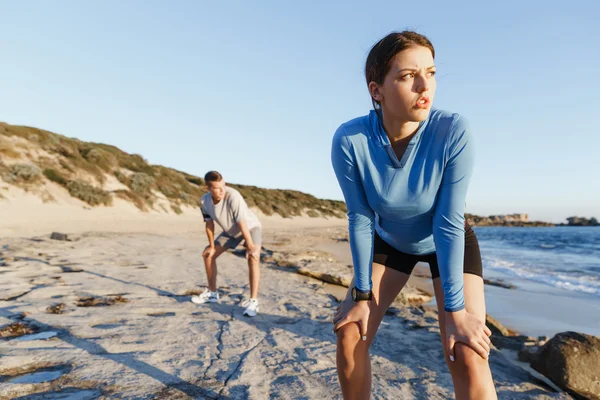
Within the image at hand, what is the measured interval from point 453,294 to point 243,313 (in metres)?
3.01

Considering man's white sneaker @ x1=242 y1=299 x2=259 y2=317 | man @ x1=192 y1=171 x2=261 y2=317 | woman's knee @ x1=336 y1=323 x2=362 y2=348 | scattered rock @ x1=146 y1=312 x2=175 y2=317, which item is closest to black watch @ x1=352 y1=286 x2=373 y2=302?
woman's knee @ x1=336 y1=323 x2=362 y2=348

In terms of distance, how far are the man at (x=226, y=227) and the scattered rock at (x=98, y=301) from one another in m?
0.81

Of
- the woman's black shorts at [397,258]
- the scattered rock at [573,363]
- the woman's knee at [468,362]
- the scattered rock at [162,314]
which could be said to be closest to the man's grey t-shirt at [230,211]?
the scattered rock at [162,314]

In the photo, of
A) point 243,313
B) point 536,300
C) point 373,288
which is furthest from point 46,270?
point 536,300

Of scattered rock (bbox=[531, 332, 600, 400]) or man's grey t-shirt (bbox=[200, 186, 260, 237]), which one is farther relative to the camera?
man's grey t-shirt (bbox=[200, 186, 260, 237])

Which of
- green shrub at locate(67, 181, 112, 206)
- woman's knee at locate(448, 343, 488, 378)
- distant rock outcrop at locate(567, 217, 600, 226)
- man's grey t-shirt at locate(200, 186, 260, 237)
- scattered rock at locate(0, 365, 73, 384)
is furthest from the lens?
distant rock outcrop at locate(567, 217, 600, 226)

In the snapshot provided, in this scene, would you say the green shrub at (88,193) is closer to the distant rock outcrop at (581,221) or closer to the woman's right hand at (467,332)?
the woman's right hand at (467,332)

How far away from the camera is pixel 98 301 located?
430 cm

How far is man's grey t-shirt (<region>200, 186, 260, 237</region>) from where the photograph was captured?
4840 millimetres

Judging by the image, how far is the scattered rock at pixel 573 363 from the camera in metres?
2.71

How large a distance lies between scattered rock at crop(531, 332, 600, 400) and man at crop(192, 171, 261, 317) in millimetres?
2826

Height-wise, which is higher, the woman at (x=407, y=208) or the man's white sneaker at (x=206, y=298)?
the woman at (x=407, y=208)

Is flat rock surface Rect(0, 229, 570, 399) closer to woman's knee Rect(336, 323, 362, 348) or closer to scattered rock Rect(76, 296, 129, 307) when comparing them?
scattered rock Rect(76, 296, 129, 307)

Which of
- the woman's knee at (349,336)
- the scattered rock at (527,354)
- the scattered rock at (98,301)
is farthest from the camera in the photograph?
the scattered rock at (98,301)
